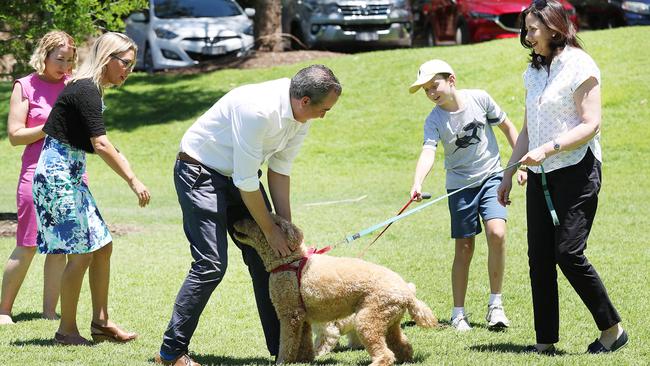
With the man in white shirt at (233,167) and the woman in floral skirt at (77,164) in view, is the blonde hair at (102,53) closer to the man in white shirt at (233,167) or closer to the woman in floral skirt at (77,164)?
the woman in floral skirt at (77,164)

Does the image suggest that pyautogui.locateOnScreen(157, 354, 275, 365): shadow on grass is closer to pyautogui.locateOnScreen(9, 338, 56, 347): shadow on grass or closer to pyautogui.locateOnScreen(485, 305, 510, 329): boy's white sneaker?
pyautogui.locateOnScreen(9, 338, 56, 347): shadow on grass

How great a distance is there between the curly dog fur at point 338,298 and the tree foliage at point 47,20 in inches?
252

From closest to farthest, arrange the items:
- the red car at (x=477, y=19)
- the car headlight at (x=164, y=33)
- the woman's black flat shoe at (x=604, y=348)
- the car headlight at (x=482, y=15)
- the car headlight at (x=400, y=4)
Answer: the woman's black flat shoe at (x=604, y=348) → the red car at (x=477, y=19) → the car headlight at (x=482, y=15) → the car headlight at (x=164, y=33) → the car headlight at (x=400, y=4)

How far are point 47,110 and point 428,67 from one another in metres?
2.63

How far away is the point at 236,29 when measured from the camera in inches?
862

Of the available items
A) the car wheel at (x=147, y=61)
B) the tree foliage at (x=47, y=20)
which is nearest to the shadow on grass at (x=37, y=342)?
the tree foliage at (x=47, y=20)

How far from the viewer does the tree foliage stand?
10.9m

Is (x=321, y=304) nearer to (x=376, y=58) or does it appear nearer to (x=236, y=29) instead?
(x=376, y=58)

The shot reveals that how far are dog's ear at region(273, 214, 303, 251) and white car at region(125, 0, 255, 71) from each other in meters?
16.3

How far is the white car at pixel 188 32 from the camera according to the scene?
2103 centimetres

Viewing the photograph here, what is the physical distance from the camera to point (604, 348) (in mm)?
5574

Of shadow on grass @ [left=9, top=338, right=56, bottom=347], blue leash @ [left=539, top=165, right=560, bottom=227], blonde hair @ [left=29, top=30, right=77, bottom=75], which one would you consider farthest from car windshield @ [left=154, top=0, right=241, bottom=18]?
blue leash @ [left=539, top=165, right=560, bottom=227]

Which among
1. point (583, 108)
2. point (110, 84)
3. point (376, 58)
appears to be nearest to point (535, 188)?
point (583, 108)

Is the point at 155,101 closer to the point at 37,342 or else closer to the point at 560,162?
the point at 37,342
